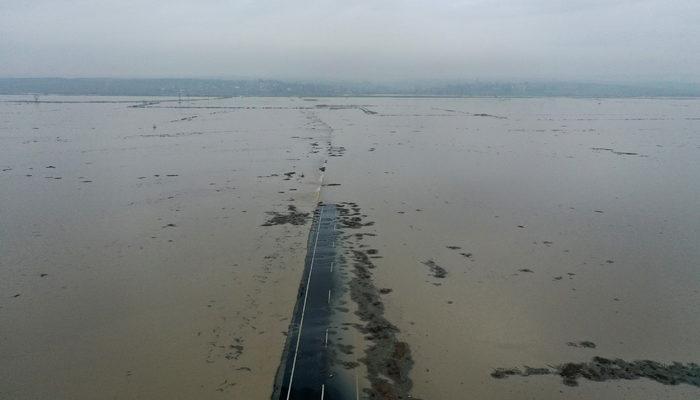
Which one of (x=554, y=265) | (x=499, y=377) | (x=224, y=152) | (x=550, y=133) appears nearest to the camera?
(x=499, y=377)

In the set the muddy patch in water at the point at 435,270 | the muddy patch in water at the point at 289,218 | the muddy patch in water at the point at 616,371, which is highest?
the muddy patch in water at the point at 289,218

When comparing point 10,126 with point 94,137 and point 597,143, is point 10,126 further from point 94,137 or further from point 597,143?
point 597,143

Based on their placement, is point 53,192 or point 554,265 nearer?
point 554,265

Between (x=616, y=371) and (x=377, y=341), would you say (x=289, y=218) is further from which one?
(x=616, y=371)

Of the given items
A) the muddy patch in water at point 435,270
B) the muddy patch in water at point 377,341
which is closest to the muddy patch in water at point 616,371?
the muddy patch in water at point 377,341

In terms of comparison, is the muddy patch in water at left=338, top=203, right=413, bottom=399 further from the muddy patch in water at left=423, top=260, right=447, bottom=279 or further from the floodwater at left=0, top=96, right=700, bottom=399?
the muddy patch in water at left=423, top=260, right=447, bottom=279

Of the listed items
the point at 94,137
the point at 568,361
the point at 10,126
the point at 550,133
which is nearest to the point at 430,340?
the point at 568,361

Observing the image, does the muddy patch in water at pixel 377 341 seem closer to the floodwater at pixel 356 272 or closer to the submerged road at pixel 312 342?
the floodwater at pixel 356 272
